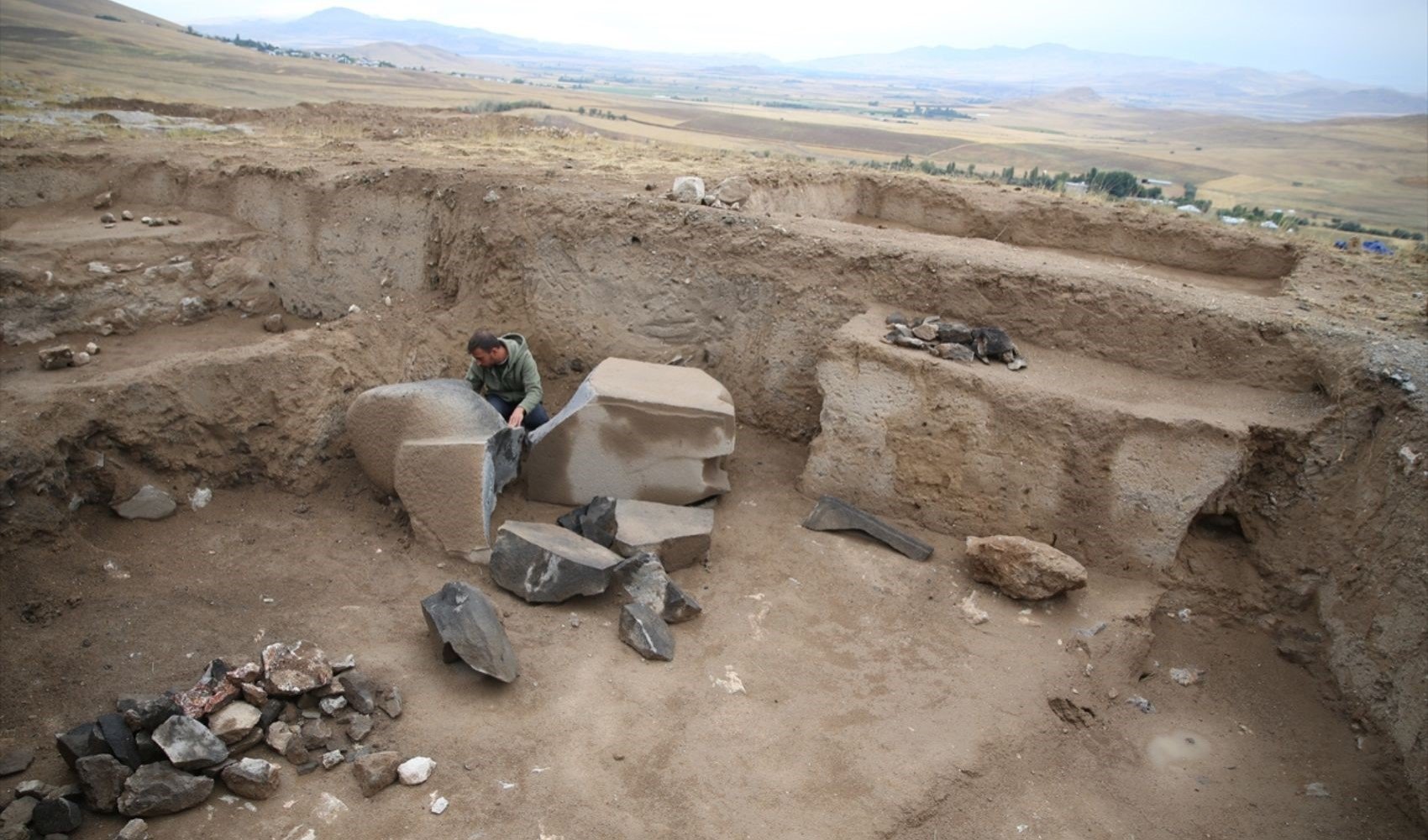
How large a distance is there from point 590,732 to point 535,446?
7.98 ft

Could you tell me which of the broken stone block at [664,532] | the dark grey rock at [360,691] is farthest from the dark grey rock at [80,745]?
the broken stone block at [664,532]

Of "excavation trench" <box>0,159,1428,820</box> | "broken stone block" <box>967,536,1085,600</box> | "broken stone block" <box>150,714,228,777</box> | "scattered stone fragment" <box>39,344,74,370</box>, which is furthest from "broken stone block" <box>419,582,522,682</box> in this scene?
"scattered stone fragment" <box>39,344,74,370</box>

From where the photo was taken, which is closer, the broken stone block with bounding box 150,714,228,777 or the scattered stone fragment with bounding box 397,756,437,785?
the broken stone block with bounding box 150,714,228,777

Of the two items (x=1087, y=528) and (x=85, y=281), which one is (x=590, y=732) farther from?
(x=85, y=281)

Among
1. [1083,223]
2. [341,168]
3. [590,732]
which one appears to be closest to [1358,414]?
[1083,223]

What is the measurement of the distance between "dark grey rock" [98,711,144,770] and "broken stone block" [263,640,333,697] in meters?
0.55

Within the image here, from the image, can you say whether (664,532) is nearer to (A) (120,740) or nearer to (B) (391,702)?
(B) (391,702)

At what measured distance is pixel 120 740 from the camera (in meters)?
3.59

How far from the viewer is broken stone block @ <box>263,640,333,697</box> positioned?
395cm

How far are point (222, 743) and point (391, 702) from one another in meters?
0.74

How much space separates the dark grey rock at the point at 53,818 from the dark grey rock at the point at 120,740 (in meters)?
0.25

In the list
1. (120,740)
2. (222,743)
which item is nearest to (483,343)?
(222,743)

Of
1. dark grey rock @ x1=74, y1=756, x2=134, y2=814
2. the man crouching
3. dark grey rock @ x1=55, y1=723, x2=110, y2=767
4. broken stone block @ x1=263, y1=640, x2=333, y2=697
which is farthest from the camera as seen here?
the man crouching

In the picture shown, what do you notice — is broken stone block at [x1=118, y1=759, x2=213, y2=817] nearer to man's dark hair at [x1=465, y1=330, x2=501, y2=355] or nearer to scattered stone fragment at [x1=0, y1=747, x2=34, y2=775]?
scattered stone fragment at [x1=0, y1=747, x2=34, y2=775]
